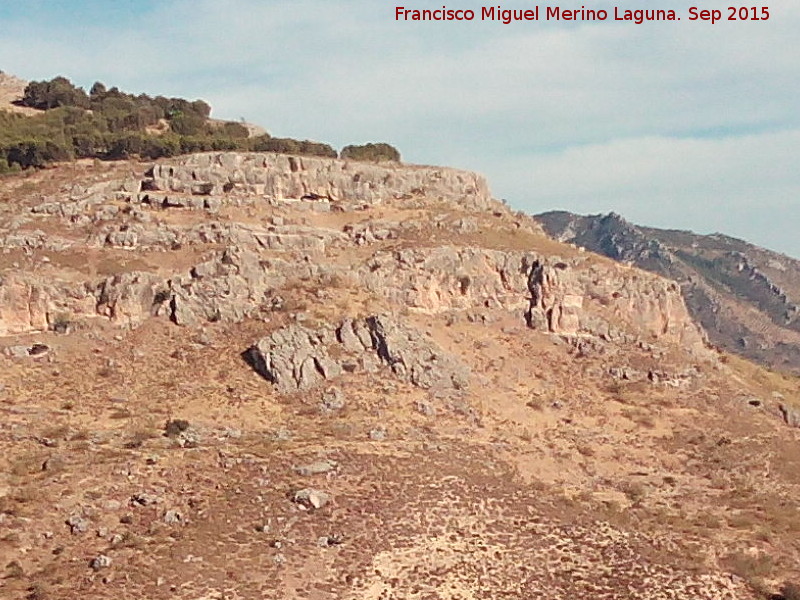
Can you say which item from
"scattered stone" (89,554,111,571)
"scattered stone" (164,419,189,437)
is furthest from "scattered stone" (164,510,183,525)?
"scattered stone" (164,419,189,437)

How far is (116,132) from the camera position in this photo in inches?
2334

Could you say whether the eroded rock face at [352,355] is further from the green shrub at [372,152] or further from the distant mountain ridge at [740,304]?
the distant mountain ridge at [740,304]

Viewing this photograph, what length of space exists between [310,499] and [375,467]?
393 cm

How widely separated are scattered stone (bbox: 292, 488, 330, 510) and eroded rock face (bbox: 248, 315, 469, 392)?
936 centimetres

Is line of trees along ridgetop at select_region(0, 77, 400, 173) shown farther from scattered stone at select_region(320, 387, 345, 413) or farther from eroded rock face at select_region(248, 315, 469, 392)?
scattered stone at select_region(320, 387, 345, 413)

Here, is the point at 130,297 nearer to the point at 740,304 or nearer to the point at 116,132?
the point at 116,132

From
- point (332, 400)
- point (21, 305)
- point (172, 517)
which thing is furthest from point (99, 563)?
point (21, 305)

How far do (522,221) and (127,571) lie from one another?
46.0m

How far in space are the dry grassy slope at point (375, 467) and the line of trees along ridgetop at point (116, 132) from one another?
523cm

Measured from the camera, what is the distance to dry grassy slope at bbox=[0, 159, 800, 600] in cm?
2488

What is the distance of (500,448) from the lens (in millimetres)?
36000

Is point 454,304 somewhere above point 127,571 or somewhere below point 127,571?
above

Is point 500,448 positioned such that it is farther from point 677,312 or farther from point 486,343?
point 677,312

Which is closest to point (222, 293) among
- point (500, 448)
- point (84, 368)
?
point (84, 368)
